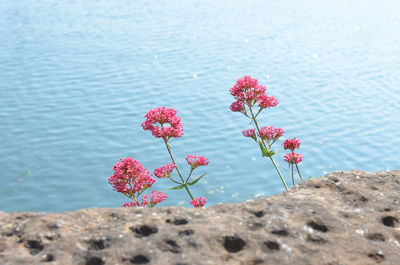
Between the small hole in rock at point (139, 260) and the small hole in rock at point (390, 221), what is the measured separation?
4.61ft

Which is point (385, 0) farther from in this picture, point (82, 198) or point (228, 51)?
point (82, 198)

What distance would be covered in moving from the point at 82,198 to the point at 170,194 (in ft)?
5.18

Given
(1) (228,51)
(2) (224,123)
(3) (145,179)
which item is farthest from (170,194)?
(1) (228,51)

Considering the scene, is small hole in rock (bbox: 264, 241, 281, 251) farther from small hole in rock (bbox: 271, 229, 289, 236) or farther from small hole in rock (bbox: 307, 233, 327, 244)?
small hole in rock (bbox: 307, 233, 327, 244)

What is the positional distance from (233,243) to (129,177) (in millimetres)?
1516

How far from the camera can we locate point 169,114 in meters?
4.37

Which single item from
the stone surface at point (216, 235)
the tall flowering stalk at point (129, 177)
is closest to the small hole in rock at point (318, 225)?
the stone surface at point (216, 235)

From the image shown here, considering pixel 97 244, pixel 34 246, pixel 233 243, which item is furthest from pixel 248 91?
pixel 34 246

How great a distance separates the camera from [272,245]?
102 inches

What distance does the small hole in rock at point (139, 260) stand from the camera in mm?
2469

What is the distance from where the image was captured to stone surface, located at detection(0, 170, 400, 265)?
250cm

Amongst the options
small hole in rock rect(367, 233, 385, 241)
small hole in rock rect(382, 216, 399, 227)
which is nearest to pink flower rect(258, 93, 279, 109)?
small hole in rock rect(382, 216, 399, 227)

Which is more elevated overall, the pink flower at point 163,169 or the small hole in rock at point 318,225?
the pink flower at point 163,169

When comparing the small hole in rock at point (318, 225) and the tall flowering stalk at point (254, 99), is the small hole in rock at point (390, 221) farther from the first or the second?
the tall flowering stalk at point (254, 99)
